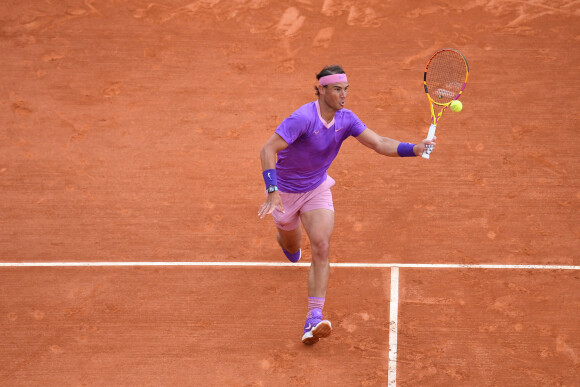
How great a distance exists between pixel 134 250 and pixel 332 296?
203cm

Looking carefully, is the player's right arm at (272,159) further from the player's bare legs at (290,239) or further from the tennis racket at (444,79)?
the tennis racket at (444,79)

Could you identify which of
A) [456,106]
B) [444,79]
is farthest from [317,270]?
[444,79]

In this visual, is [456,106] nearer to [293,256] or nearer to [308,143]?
[308,143]

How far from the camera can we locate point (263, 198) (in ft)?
26.4

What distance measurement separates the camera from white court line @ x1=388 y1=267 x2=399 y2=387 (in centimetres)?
612

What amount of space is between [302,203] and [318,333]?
1.09 meters

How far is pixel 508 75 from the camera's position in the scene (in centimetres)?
945

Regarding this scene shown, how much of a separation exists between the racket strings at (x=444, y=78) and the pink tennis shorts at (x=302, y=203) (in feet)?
4.38

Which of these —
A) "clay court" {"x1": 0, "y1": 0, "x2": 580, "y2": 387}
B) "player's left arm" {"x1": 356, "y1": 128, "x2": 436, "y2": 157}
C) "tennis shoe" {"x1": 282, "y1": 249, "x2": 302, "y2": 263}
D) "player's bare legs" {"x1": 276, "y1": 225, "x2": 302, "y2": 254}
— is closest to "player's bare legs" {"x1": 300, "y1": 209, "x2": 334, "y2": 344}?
"clay court" {"x1": 0, "y1": 0, "x2": 580, "y2": 387}

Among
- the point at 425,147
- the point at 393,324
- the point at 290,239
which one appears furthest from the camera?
the point at 290,239

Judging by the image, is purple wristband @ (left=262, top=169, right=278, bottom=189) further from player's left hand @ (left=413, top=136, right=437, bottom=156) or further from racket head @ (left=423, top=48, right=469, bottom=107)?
racket head @ (left=423, top=48, right=469, bottom=107)

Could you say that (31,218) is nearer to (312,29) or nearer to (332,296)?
(332,296)

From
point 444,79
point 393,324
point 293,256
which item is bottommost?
point 393,324

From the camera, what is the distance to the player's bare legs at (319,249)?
618 centimetres
